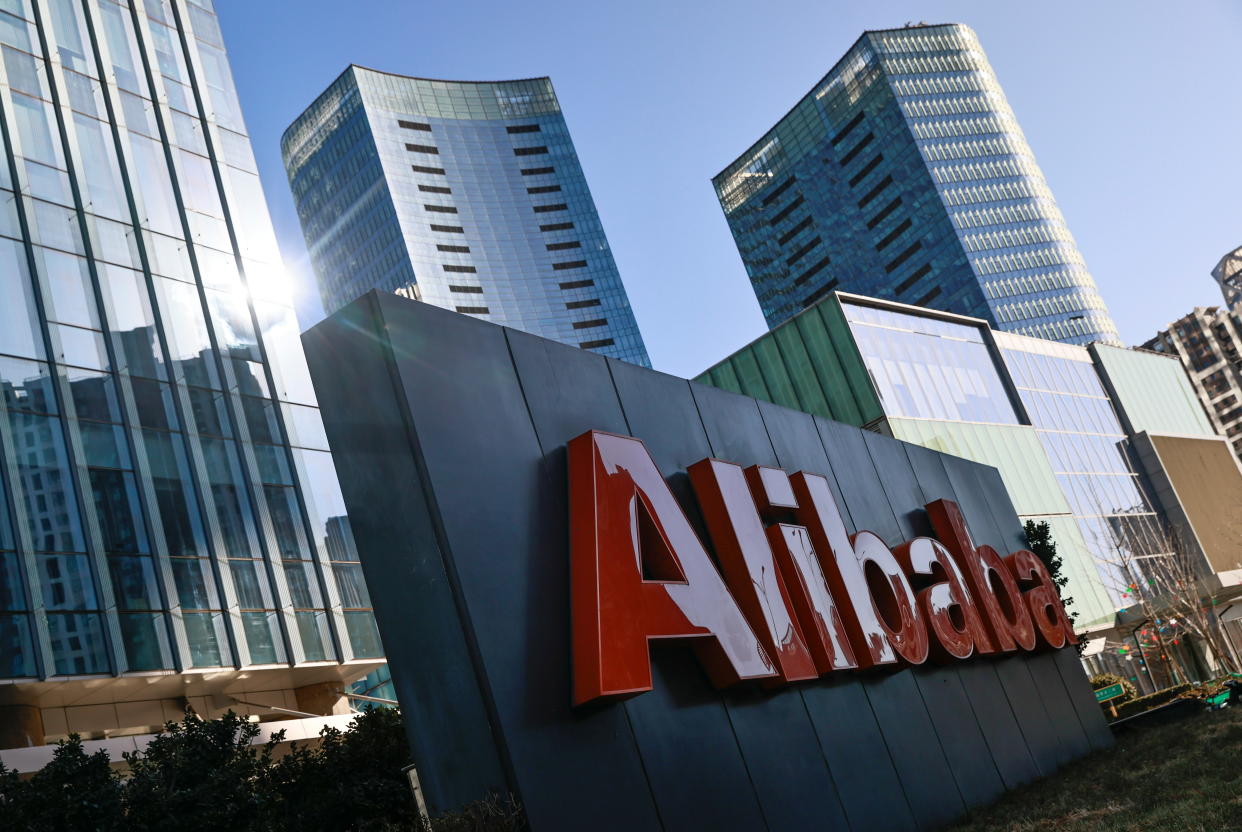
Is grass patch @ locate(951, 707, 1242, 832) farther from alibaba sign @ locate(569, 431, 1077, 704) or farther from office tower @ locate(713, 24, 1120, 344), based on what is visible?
office tower @ locate(713, 24, 1120, 344)

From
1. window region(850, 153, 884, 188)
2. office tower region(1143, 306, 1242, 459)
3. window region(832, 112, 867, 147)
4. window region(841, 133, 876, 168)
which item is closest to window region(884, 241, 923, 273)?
window region(850, 153, 884, 188)

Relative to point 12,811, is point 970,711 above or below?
below

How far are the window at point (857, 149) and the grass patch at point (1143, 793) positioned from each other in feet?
435

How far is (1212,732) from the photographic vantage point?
1858 cm

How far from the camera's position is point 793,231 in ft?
526

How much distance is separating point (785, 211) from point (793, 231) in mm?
3285

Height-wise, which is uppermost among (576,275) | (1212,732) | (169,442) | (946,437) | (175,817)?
(576,275)

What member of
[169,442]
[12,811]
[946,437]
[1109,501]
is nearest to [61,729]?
[169,442]

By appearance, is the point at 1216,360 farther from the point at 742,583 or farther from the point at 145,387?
the point at 742,583

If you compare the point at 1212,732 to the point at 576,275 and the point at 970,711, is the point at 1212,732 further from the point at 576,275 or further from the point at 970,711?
the point at 576,275

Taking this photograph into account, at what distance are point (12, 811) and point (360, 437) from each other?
5.47 metres

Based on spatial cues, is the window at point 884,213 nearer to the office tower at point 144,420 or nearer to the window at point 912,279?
the window at point 912,279

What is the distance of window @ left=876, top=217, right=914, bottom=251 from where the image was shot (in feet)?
457

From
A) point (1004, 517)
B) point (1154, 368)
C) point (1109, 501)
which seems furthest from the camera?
point (1154, 368)
